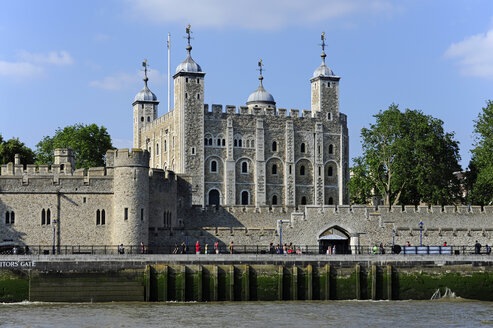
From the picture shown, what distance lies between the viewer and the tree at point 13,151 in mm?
89000

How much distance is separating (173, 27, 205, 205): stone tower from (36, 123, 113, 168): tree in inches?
411

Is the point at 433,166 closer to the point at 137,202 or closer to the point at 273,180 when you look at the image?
the point at 273,180

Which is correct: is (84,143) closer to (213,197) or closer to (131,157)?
(213,197)

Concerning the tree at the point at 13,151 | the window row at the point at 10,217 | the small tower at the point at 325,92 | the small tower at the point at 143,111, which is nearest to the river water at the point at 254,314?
the window row at the point at 10,217

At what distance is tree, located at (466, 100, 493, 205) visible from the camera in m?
82.3

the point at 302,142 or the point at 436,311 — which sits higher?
the point at 302,142

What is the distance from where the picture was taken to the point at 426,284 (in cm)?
5541

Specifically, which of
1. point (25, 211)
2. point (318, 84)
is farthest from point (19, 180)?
point (318, 84)

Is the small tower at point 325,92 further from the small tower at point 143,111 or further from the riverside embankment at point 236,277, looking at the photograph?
the riverside embankment at point 236,277

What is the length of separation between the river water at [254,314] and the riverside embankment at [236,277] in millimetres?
1006

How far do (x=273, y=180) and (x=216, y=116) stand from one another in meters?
7.88

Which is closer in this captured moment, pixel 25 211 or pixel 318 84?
pixel 25 211

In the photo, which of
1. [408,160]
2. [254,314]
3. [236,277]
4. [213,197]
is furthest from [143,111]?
[254,314]

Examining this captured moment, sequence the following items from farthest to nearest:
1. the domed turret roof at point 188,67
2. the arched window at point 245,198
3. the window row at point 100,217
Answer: the arched window at point 245,198 → the domed turret roof at point 188,67 → the window row at point 100,217
